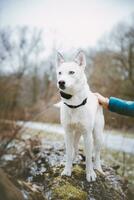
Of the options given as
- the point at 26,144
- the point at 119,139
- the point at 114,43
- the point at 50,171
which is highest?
the point at 114,43

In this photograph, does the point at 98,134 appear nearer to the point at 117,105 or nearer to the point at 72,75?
the point at 117,105

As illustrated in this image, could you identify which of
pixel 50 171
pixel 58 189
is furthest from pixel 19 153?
pixel 58 189

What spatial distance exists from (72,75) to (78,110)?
0.41 ft

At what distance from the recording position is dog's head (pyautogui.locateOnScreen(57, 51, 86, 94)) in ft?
3.77

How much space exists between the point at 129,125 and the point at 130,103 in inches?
52.2

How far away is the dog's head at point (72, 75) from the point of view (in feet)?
3.77

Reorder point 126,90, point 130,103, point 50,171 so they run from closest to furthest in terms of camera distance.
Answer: point 130,103
point 50,171
point 126,90

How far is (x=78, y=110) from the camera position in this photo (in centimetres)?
122

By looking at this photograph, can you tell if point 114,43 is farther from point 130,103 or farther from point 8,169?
point 130,103

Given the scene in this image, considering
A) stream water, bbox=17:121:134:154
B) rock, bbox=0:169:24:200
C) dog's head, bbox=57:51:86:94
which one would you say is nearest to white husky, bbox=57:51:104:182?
dog's head, bbox=57:51:86:94

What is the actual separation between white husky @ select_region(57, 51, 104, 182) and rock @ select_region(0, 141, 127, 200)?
5 cm

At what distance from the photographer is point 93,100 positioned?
127 cm

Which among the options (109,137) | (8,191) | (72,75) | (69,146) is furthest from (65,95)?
(109,137)

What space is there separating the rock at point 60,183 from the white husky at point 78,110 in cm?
5
